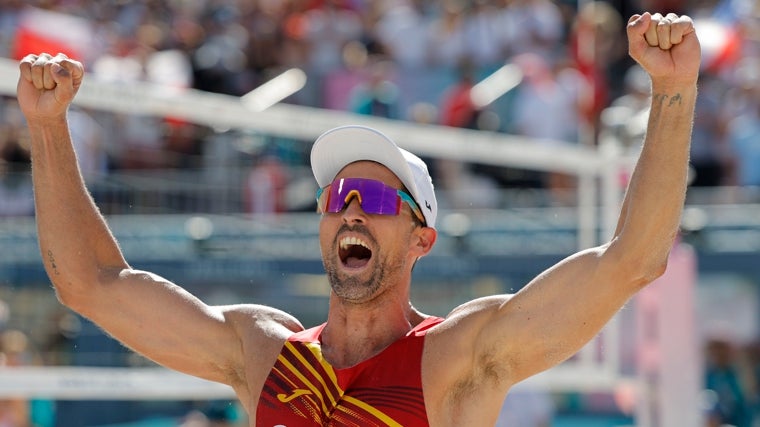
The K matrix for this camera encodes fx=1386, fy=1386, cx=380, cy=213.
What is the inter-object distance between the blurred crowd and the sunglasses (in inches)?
281

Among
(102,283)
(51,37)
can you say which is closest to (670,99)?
(102,283)

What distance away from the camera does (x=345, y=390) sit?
3.58 meters

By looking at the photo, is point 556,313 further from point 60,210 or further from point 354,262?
point 60,210

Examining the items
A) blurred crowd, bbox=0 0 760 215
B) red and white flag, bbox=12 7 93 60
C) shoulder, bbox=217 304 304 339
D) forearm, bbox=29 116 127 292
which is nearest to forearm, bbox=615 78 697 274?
shoulder, bbox=217 304 304 339

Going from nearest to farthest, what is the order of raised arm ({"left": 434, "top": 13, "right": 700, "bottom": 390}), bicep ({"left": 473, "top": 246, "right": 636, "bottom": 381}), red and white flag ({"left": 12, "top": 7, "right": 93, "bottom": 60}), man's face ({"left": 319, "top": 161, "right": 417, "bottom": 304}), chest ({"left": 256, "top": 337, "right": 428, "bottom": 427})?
raised arm ({"left": 434, "top": 13, "right": 700, "bottom": 390}) < bicep ({"left": 473, "top": 246, "right": 636, "bottom": 381}) < chest ({"left": 256, "top": 337, "right": 428, "bottom": 427}) < man's face ({"left": 319, "top": 161, "right": 417, "bottom": 304}) < red and white flag ({"left": 12, "top": 7, "right": 93, "bottom": 60})

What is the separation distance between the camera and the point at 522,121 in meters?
12.0

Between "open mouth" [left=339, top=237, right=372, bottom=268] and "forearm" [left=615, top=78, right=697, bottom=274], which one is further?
"open mouth" [left=339, top=237, right=372, bottom=268]

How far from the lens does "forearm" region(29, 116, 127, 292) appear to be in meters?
3.79

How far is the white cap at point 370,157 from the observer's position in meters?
3.74

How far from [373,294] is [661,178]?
33.0 inches

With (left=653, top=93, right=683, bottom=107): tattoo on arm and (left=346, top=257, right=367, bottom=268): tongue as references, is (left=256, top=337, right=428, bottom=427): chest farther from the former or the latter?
(left=653, top=93, right=683, bottom=107): tattoo on arm

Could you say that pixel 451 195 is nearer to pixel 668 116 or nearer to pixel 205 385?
pixel 205 385

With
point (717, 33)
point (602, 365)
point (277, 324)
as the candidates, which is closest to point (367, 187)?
point (277, 324)

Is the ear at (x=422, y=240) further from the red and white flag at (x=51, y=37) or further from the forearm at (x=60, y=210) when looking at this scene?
the red and white flag at (x=51, y=37)
